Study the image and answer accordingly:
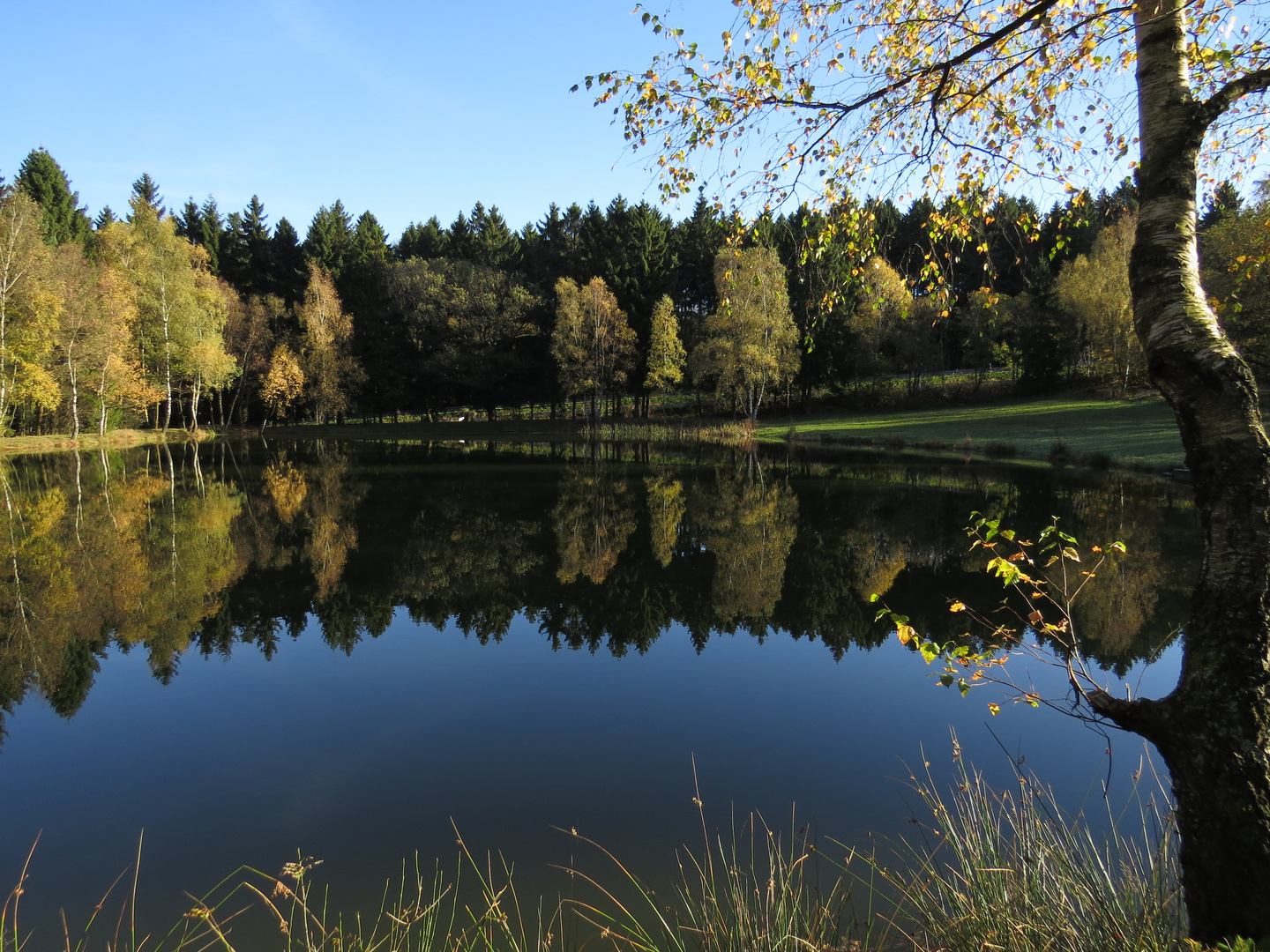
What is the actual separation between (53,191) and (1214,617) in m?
65.8

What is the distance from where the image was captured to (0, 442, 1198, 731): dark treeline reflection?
856 centimetres

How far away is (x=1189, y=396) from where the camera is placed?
3.00 meters

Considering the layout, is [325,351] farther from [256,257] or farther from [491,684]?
[491,684]

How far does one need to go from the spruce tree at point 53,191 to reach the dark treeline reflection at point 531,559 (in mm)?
35925

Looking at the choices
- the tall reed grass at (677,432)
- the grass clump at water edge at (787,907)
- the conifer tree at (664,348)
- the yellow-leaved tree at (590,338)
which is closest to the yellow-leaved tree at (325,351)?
the yellow-leaved tree at (590,338)

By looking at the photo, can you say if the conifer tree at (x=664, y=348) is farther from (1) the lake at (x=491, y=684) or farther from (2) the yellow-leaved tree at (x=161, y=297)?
(1) the lake at (x=491, y=684)

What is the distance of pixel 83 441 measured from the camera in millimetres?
35406

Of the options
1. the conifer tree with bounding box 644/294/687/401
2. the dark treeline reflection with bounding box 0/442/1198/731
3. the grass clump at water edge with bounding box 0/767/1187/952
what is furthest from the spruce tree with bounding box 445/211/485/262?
the grass clump at water edge with bounding box 0/767/1187/952

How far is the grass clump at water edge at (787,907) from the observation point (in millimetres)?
2949

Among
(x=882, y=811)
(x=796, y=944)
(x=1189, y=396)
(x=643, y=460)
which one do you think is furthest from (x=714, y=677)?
(x=643, y=460)

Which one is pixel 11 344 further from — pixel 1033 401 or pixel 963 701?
pixel 1033 401

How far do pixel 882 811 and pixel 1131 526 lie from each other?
12.3m

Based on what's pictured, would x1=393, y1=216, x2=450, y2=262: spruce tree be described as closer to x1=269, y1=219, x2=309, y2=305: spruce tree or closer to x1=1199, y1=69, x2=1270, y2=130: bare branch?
x1=269, y1=219, x2=309, y2=305: spruce tree

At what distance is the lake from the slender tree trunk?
6.50ft
